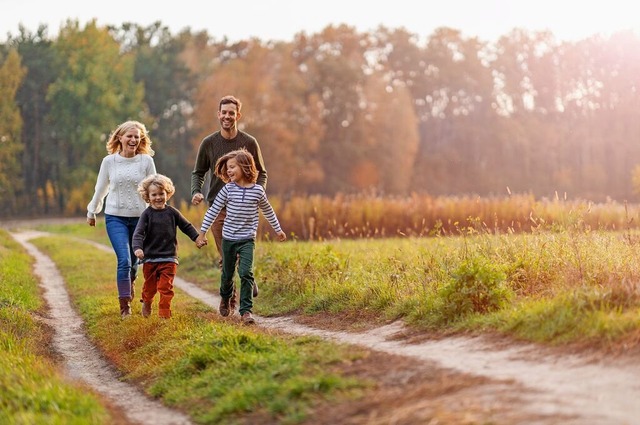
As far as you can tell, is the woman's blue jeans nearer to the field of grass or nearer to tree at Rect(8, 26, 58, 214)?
the field of grass

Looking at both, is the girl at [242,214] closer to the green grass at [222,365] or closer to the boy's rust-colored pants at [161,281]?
the boy's rust-colored pants at [161,281]

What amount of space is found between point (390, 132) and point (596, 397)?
5632 cm

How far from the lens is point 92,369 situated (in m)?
9.25

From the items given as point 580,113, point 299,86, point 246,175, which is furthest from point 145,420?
point 580,113

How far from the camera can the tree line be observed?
54844 millimetres

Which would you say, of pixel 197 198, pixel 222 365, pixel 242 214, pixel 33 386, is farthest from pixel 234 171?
pixel 33 386

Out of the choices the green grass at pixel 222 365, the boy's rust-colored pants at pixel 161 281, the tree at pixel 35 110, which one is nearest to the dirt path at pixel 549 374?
the green grass at pixel 222 365

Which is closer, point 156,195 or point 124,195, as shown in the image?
point 156,195

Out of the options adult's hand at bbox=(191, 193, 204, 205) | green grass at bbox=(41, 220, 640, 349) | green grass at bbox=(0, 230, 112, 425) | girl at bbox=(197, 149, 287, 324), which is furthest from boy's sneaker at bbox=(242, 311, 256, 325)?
green grass at bbox=(0, 230, 112, 425)

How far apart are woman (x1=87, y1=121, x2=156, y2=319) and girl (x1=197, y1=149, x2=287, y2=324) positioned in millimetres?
1136

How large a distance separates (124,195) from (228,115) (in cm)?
158

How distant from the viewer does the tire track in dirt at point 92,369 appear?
711cm

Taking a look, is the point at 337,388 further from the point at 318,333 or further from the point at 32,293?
the point at 32,293

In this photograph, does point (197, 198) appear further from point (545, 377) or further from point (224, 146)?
point (545, 377)
